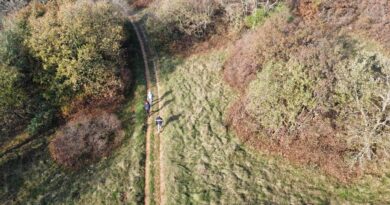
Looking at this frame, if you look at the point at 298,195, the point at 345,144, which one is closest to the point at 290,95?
the point at 345,144

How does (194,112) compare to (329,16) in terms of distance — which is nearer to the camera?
(194,112)

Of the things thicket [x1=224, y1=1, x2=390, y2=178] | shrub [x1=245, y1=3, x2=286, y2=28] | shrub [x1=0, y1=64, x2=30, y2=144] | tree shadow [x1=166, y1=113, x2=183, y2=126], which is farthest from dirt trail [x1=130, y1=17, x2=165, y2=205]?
shrub [x1=245, y1=3, x2=286, y2=28]

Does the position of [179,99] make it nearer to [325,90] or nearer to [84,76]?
[84,76]

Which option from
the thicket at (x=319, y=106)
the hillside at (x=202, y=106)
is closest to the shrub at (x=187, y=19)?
the hillside at (x=202, y=106)

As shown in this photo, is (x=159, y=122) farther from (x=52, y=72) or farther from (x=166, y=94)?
(x=52, y=72)

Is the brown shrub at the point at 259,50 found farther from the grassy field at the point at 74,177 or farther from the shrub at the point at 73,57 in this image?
the shrub at the point at 73,57
